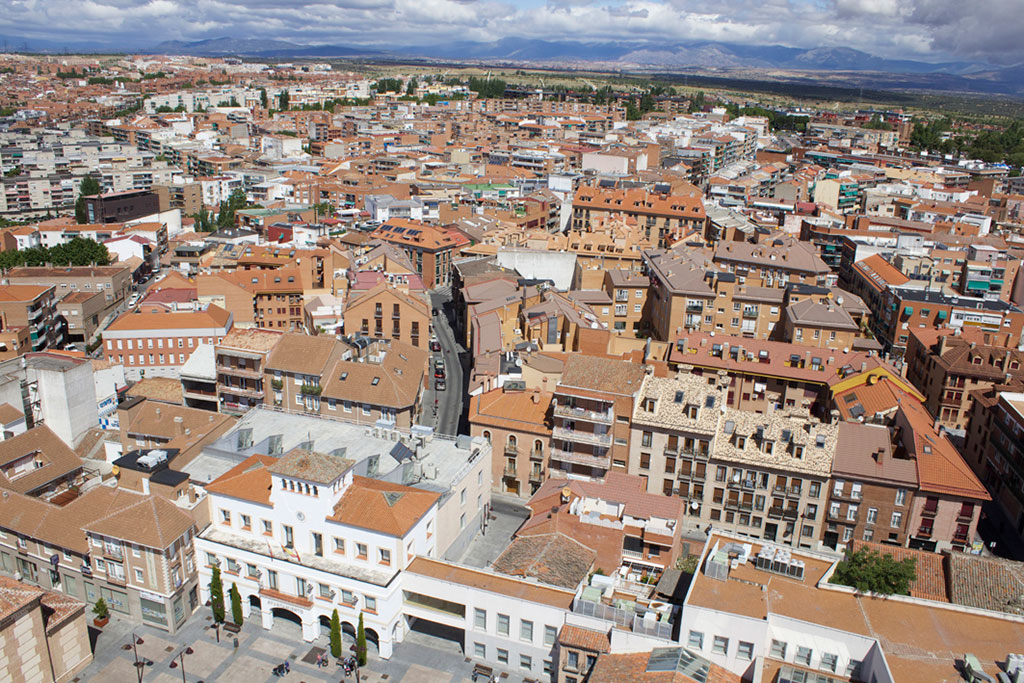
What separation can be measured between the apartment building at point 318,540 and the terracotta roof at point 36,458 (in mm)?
16593

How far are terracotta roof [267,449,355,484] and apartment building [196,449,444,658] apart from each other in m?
0.06

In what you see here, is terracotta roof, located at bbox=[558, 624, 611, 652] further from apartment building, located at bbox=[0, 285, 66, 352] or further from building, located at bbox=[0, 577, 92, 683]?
apartment building, located at bbox=[0, 285, 66, 352]

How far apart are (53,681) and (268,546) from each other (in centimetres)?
1392

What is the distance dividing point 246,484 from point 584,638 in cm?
2429

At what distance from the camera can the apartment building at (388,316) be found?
86562 mm

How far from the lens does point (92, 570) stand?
5334 centimetres

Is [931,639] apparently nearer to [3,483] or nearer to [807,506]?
[807,506]

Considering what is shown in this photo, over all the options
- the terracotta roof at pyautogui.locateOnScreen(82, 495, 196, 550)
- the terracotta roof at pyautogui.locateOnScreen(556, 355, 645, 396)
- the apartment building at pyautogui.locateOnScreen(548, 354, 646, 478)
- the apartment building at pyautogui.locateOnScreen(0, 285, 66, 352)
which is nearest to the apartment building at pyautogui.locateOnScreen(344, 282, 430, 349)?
the terracotta roof at pyautogui.locateOnScreen(556, 355, 645, 396)

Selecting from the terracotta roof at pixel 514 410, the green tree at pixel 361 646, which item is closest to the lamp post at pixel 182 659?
the green tree at pixel 361 646

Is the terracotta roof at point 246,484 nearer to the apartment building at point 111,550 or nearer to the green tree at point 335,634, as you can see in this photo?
the apartment building at point 111,550

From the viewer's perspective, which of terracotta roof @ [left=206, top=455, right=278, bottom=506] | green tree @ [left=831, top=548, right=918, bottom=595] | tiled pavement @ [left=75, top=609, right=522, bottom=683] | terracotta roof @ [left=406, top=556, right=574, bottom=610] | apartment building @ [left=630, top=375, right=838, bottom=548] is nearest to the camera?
green tree @ [left=831, top=548, right=918, bottom=595]

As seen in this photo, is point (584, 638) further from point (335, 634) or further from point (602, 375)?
point (602, 375)

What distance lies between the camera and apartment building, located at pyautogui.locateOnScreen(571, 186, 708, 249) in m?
138

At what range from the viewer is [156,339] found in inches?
3521
